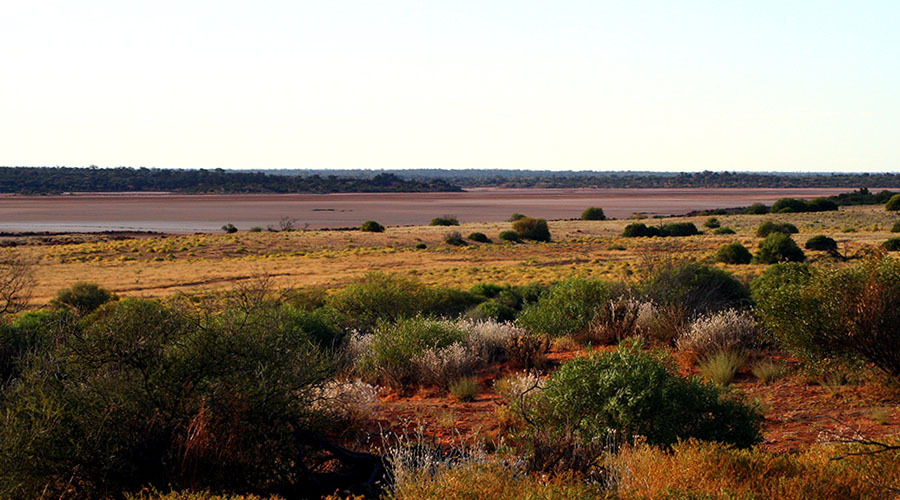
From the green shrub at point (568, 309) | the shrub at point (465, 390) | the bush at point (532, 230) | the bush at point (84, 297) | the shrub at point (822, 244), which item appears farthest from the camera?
the bush at point (532, 230)

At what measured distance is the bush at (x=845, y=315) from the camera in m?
8.34

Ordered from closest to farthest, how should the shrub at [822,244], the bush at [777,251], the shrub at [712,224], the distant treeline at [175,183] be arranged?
the bush at [777,251]
the shrub at [822,244]
the shrub at [712,224]
the distant treeline at [175,183]

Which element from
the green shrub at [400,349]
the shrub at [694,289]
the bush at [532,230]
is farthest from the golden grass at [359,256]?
the green shrub at [400,349]

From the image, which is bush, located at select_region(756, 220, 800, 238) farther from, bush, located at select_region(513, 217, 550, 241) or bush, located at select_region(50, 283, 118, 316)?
bush, located at select_region(50, 283, 118, 316)

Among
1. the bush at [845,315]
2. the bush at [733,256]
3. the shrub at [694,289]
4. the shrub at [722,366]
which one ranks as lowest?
the bush at [733,256]

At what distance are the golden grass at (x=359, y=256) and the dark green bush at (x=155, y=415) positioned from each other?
64.5ft

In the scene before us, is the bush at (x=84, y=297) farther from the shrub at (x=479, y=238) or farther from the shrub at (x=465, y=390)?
the shrub at (x=479, y=238)

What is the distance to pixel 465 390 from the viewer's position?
30.5 feet

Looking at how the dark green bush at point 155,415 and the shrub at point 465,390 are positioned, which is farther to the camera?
the shrub at point 465,390

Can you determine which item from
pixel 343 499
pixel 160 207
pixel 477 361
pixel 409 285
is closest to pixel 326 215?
pixel 160 207

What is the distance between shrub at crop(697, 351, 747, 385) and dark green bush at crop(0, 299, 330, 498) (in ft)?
18.9

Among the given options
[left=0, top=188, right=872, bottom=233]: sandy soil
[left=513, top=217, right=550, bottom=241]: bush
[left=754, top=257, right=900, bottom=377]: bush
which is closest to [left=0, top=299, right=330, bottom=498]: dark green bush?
[left=754, top=257, right=900, bottom=377]: bush

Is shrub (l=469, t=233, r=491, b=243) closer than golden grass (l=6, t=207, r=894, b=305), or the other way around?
golden grass (l=6, t=207, r=894, b=305)

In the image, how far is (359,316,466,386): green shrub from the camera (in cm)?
1037
